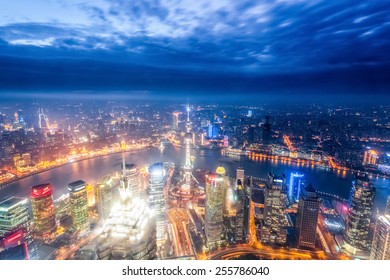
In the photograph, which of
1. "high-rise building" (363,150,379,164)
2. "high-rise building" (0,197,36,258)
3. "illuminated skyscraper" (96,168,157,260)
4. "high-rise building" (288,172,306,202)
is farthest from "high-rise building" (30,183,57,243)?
"high-rise building" (363,150,379,164)

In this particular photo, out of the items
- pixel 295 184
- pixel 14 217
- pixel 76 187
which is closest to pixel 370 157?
pixel 295 184

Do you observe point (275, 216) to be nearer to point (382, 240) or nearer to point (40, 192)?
point (382, 240)

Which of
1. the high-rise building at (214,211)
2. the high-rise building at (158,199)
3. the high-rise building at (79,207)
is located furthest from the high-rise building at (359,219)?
the high-rise building at (79,207)

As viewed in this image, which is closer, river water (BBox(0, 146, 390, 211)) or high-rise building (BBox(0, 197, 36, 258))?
high-rise building (BBox(0, 197, 36, 258))

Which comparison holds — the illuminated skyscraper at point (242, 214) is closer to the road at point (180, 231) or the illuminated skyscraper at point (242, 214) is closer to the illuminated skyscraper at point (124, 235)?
the road at point (180, 231)

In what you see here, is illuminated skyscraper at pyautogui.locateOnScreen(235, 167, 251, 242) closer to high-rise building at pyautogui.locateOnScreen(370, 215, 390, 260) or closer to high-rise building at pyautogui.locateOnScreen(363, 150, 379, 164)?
high-rise building at pyautogui.locateOnScreen(370, 215, 390, 260)

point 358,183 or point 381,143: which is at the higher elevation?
point 381,143
